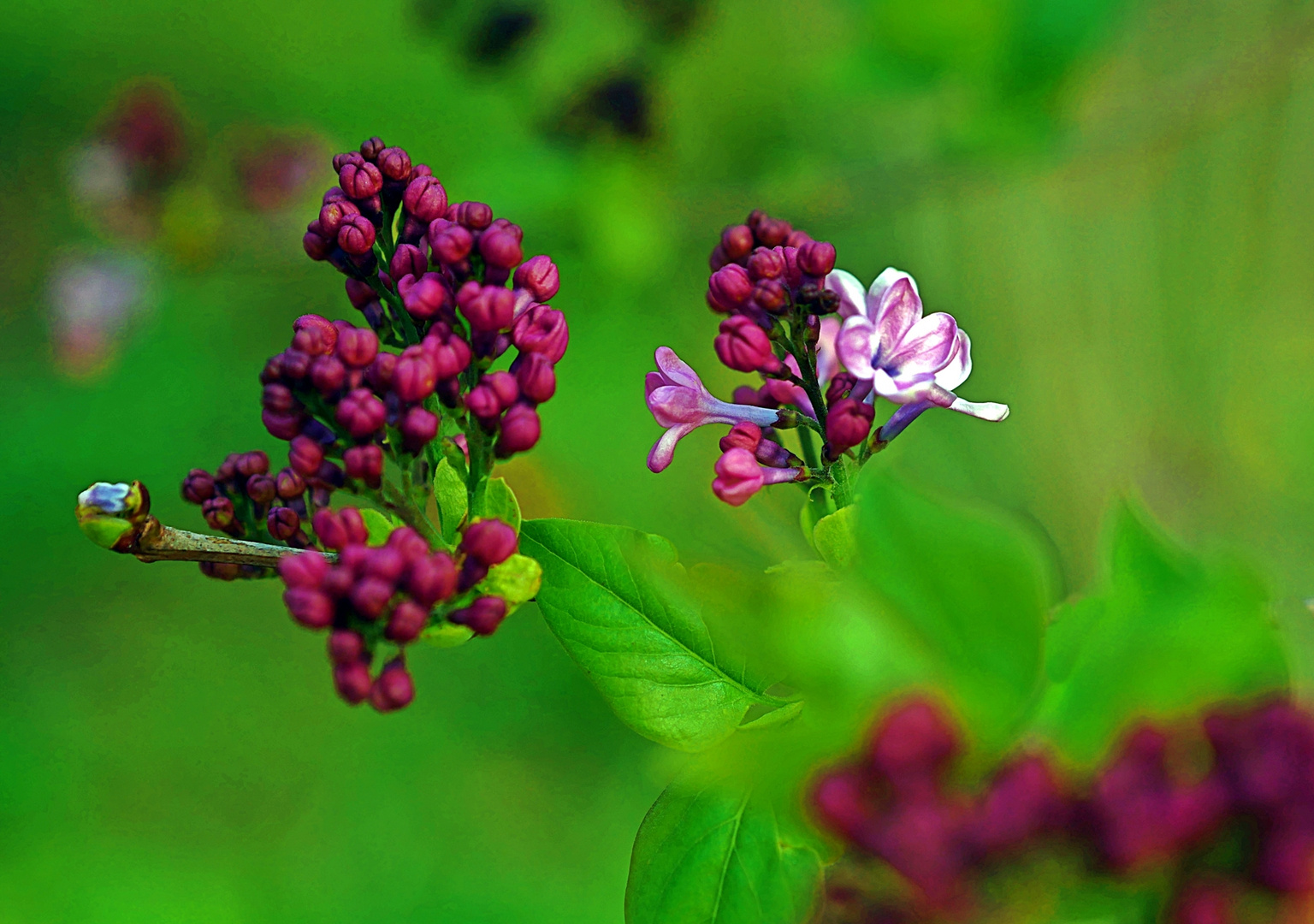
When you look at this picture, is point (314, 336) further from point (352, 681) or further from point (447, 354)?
point (352, 681)

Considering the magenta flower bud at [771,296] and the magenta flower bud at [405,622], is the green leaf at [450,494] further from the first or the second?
the magenta flower bud at [771,296]

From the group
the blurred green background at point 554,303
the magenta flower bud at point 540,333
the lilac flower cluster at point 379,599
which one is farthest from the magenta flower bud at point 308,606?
the blurred green background at point 554,303

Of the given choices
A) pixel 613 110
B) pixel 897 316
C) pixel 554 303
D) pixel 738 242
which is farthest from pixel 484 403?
pixel 554 303

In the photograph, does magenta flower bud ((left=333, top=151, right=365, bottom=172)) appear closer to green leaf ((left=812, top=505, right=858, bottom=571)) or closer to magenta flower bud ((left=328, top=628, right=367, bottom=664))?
magenta flower bud ((left=328, top=628, right=367, bottom=664))

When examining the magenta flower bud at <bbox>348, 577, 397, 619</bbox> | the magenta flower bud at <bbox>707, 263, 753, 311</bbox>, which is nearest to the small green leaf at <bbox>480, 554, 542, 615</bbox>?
the magenta flower bud at <bbox>348, 577, 397, 619</bbox>

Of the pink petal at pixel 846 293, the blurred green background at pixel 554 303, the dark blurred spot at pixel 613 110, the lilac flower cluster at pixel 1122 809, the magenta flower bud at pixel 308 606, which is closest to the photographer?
the lilac flower cluster at pixel 1122 809

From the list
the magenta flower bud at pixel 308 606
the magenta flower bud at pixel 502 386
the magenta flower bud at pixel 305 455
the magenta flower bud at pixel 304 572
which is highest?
the magenta flower bud at pixel 502 386
